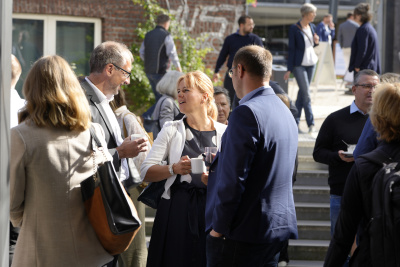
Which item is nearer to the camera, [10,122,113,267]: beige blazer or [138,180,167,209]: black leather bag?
[10,122,113,267]: beige blazer

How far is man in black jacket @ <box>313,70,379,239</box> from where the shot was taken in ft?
21.2

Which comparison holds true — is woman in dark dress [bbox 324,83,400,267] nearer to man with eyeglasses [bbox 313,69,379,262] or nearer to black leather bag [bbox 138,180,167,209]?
black leather bag [bbox 138,180,167,209]

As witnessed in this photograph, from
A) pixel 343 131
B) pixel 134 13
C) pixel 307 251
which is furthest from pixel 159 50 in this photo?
pixel 343 131

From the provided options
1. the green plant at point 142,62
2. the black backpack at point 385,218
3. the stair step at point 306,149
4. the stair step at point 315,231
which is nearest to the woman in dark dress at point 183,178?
the black backpack at point 385,218

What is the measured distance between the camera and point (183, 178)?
214 inches

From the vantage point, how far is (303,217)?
30.2 feet

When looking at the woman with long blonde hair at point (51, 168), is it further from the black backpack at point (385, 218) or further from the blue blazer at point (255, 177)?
the black backpack at point (385, 218)

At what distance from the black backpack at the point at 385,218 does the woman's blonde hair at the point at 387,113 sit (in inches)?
9.1

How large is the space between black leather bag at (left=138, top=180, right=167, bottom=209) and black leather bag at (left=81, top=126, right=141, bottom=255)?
158cm

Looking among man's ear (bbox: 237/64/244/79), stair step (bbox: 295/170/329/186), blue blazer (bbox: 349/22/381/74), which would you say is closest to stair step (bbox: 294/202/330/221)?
stair step (bbox: 295/170/329/186)

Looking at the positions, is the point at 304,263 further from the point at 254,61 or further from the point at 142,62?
the point at 142,62

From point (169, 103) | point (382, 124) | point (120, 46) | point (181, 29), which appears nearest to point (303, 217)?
point (169, 103)

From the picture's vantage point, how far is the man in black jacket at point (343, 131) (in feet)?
21.2

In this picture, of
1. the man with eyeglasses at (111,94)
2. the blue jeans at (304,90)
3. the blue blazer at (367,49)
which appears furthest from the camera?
the blue jeans at (304,90)
